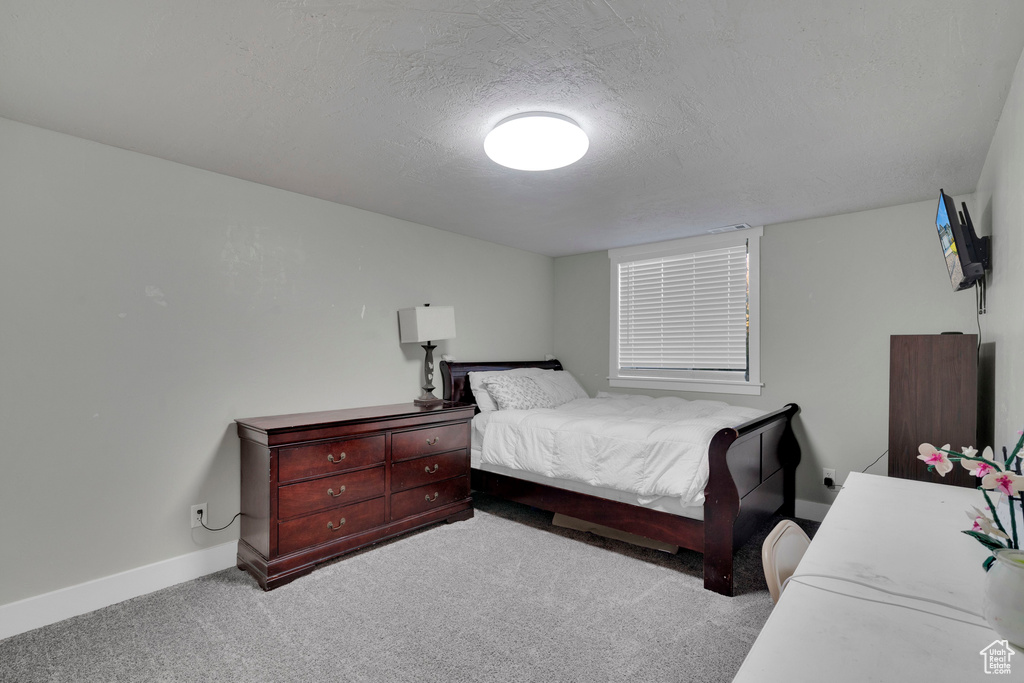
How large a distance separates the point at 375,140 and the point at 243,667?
2282 millimetres

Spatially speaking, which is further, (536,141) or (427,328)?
(427,328)

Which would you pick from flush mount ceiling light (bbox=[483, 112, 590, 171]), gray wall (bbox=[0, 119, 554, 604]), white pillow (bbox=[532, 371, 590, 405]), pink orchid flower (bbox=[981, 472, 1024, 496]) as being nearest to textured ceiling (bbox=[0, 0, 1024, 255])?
flush mount ceiling light (bbox=[483, 112, 590, 171])

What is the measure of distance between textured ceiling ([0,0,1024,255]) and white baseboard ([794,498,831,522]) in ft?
7.34

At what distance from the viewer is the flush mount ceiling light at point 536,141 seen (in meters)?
2.03

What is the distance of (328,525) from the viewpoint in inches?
108

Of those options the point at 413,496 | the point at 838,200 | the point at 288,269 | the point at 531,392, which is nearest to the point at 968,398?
the point at 838,200

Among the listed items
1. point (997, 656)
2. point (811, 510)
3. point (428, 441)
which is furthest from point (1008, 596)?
point (811, 510)

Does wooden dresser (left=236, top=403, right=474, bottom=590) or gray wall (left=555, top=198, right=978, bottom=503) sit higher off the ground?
gray wall (left=555, top=198, right=978, bottom=503)

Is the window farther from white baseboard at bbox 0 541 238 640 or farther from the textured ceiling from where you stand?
white baseboard at bbox 0 541 238 640

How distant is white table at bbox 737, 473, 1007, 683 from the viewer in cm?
80

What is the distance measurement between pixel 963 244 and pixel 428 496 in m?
3.15

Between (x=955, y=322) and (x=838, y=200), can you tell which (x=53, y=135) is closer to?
(x=838, y=200)

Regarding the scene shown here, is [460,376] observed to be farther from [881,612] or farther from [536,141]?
[881,612]

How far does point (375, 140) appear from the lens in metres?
2.32
